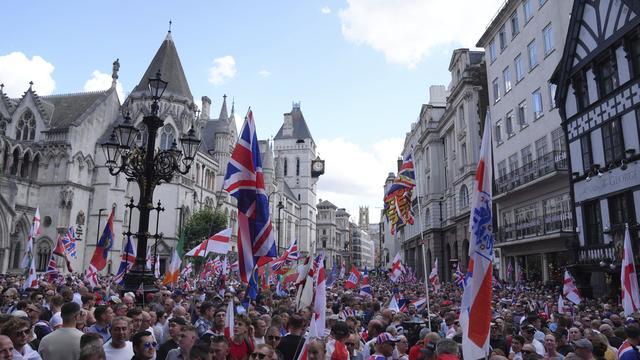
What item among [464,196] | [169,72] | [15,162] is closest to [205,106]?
[169,72]

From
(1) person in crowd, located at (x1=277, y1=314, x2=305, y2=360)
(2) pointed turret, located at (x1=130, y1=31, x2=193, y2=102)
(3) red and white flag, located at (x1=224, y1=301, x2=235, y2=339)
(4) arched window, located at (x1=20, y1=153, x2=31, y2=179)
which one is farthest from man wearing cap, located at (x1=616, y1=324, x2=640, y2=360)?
(2) pointed turret, located at (x1=130, y1=31, x2=193, y2=102)

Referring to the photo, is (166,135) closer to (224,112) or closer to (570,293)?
(224,112)

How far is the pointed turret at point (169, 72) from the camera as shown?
61.2 m

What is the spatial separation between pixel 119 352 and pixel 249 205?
279 cm

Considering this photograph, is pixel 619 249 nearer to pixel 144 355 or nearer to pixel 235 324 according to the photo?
→ pixel 235 324

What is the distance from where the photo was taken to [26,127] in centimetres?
5109

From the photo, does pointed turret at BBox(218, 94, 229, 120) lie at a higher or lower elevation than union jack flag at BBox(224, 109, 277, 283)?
higher

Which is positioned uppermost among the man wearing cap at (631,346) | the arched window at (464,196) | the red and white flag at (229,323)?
the arched window at (464,196)

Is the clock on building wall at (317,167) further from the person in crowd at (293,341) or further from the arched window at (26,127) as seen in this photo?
the person in crowd at (293,341)

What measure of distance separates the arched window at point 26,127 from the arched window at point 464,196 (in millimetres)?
45839

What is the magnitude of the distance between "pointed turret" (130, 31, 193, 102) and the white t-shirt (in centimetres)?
5893

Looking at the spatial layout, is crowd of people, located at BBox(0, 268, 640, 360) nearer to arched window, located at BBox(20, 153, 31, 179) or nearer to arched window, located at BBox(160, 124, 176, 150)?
arched window, located at BBox(20, 153, 31, 179)

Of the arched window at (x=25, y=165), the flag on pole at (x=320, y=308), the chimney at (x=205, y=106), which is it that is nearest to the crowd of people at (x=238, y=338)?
the flag on pole at (x=320, y=308)

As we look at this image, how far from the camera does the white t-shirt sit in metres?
5.22
